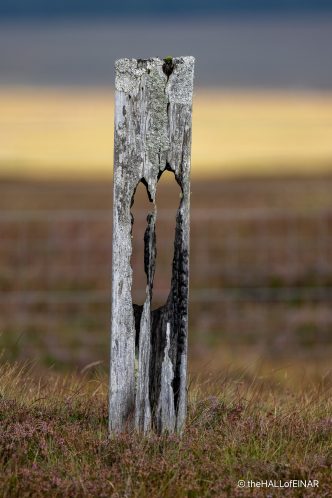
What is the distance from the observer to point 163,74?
5.96 meters

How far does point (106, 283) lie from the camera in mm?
30281

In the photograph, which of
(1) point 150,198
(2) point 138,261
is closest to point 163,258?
(2) point 138,261

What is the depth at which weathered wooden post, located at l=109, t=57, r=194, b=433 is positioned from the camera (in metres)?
5.94

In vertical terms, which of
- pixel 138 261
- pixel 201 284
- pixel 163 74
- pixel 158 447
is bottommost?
pixel 158 447

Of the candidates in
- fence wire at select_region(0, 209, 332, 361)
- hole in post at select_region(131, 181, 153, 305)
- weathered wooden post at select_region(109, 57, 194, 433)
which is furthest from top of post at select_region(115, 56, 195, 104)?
hole in post at select_region(131, 181, 153, 305)

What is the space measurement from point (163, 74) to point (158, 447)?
2123mm

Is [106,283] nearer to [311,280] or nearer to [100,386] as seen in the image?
[311,280]

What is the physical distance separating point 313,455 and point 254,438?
36cm

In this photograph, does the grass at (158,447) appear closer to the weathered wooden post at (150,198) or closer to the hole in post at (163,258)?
the weathered wooden post at (150,198)

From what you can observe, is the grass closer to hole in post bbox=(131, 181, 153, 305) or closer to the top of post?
the top of post

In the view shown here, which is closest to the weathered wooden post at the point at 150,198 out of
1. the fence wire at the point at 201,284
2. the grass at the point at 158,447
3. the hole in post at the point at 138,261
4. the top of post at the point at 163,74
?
the top of post at the point at 163,74

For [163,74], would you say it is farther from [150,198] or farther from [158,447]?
[158,447]

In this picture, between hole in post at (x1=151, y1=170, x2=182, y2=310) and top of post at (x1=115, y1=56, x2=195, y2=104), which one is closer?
top of post at (x1=115, y1=56, x2=195, y2=104)

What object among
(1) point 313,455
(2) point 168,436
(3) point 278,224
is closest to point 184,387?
(2) point 168,436
